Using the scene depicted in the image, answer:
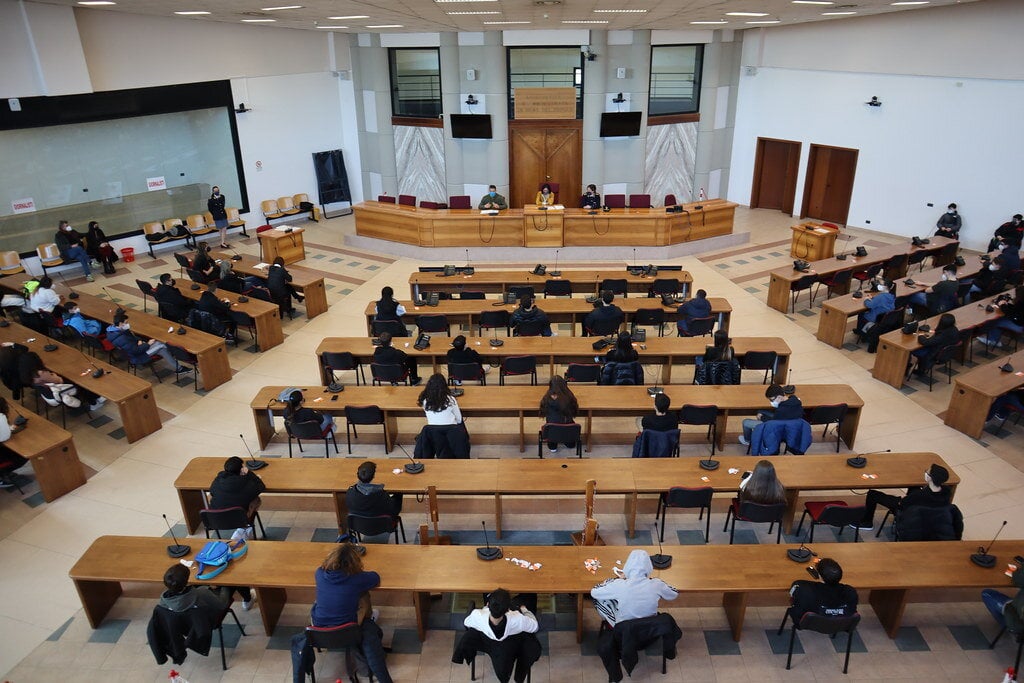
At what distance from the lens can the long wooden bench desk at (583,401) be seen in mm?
8766

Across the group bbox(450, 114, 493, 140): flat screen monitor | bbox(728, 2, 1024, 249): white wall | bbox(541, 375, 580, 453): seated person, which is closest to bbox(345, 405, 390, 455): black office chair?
bbox(541, 375, 580, 453): seated person

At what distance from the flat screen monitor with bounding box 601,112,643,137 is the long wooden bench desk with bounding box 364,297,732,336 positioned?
26.7ft

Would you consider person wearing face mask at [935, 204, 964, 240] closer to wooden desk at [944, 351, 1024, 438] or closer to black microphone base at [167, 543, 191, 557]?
wooden desk at [944, 351, 1024, 438]

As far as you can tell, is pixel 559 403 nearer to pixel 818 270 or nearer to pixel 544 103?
pixel 818 270

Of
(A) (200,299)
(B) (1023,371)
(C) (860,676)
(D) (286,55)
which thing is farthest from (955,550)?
(D) (286,55)

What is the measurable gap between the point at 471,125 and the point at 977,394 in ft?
44.4

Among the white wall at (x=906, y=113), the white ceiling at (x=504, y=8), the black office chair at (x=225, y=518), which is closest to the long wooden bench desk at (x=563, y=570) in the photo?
the black office chair at (x=225, y=518)

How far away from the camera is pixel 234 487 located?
6988mm

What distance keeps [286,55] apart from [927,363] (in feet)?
56.4

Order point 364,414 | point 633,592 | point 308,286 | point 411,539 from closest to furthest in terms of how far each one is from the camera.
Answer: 1. point 633,592
2. point 411,539
3. point 364,414
4. point 308,286

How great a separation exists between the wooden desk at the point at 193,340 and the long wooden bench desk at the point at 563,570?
4.61m

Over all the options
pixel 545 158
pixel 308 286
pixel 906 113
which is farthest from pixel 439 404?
pixel 906 113

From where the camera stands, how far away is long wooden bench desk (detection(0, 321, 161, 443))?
31.3ft

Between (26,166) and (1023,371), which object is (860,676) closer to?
(1023,371)
